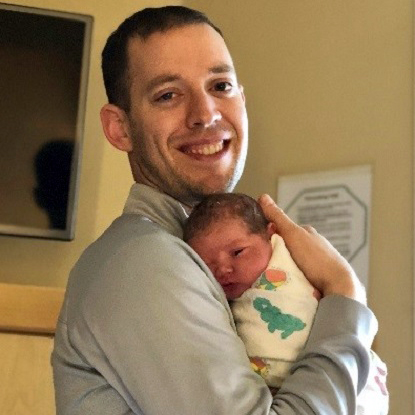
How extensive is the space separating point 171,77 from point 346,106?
4.31ft

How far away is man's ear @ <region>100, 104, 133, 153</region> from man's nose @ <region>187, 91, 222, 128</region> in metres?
0.16

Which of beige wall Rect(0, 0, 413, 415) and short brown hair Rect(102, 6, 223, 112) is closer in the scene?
short brown hair Rect(102, 6, 223, 112)

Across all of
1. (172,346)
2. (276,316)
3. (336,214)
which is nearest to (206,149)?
(276,316)

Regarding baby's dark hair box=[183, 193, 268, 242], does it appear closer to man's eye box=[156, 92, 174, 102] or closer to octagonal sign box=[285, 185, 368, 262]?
man's eye box=[156, 92, 174, 102]

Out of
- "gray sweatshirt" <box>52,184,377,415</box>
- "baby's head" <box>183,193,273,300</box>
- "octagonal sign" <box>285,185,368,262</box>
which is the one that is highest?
"octagonal sign" <box>285,185,368,262</box>

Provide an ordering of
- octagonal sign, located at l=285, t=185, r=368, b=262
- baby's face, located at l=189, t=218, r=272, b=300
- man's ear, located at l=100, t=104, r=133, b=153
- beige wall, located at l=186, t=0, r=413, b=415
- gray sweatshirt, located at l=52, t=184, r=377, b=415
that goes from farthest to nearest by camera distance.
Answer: octagonal sign, located at l=285, t=185, r=368, b=262 < beige wall, located at l=186, t=0, r=413, b=415 < man's ear, located at l=100, t=104, r=133, b=153 < baby's face, located at l=189, t=218, r=272, b=300 < gray sweatshirt, located at l=52, t=184, r=377, b=415

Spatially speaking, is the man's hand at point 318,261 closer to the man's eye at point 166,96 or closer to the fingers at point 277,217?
the fingers at point 277,217

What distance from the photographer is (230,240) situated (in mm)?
1353

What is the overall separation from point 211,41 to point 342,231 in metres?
1.20

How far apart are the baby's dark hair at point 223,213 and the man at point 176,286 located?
0.08 feet

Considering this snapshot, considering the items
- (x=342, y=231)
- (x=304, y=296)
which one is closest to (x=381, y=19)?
(x=342, y=231)

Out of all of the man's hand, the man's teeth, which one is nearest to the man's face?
the man's teeth

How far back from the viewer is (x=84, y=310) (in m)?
1.16

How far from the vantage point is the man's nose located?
1.36m
